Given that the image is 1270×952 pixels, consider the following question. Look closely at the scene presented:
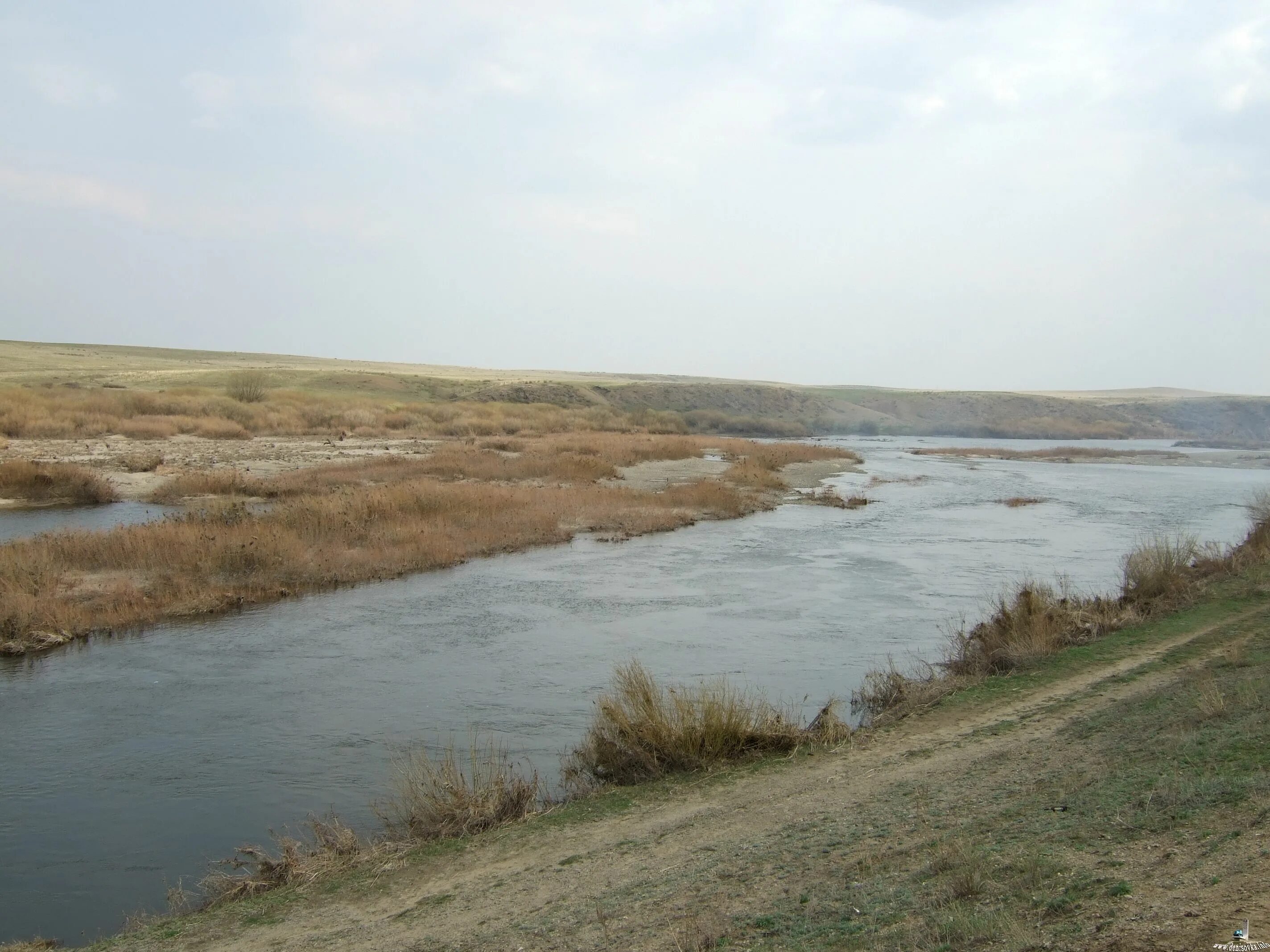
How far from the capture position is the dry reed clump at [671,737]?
882 centimetres

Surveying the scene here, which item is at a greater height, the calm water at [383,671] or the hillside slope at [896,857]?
the hillside slope at [896,857]

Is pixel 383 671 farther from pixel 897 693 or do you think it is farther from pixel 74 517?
pixel 74 517

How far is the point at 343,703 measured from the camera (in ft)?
37.5

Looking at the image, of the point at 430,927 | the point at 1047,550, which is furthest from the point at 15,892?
the point at 1047,550

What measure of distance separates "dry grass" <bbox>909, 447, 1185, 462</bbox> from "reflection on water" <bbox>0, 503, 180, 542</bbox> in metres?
49.2

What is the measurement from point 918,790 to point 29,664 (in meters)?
11.8

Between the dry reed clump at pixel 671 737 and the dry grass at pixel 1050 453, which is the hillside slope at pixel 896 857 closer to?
the dry reed clump at pixel 671 737

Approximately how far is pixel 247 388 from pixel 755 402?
54.7m

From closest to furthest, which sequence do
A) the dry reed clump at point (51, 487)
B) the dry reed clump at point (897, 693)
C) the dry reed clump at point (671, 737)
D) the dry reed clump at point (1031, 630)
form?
the dry reed clump at point (671, 737) < the dry reed clump at point (897, 693) < the dry reed clump at point (1031, 630) < the dry reed clump at point (51, 487)

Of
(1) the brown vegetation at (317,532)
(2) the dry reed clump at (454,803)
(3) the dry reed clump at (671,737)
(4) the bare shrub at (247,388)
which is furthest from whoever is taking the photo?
(4) the bare shrub at (247,388)

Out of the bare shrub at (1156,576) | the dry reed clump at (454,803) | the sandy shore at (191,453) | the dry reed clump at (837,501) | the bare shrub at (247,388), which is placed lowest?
the dry reed clump at (454,803)

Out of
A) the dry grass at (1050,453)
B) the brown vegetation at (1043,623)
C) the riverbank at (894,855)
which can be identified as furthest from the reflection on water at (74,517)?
the dry grass at (1050,453)

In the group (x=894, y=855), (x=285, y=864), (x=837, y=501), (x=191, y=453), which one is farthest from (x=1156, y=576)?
(x=191, y=453)

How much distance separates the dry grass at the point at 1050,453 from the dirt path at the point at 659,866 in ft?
184
